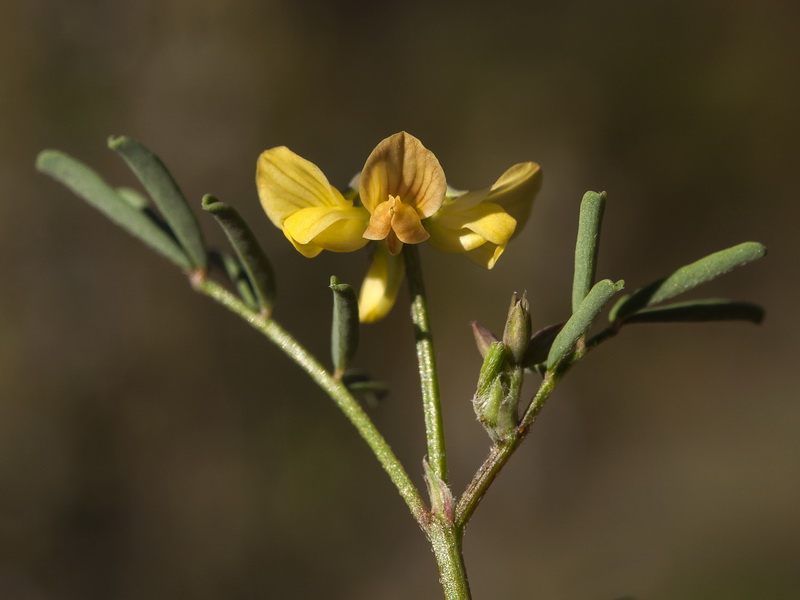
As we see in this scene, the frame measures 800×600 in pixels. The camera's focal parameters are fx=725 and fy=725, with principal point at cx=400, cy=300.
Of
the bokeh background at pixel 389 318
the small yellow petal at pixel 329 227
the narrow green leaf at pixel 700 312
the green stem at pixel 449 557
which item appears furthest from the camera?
the bokeh background at pixel 389 318

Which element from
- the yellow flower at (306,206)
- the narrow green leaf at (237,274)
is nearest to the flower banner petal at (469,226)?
the yellow flower at (306,206)

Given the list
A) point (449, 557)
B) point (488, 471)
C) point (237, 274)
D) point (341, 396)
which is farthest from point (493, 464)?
point (237, 274)

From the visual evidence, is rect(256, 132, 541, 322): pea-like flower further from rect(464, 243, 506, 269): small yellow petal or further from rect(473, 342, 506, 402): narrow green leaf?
rect(473, 342, 506, 402): narrow green leaf

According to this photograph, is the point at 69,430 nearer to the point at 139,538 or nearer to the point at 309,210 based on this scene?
the point at 139,538

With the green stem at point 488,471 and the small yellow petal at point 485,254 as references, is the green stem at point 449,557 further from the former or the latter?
the small yellow petal at point 485,254

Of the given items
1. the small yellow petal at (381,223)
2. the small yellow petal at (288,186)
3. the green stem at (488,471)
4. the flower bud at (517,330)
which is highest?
the small yellow petal at (288,186)

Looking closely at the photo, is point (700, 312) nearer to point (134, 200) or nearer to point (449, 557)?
point (449, 557)

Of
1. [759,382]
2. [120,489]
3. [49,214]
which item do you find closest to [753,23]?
[759,382]
